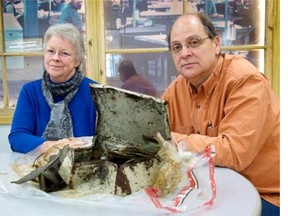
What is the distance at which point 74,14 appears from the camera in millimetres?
2736

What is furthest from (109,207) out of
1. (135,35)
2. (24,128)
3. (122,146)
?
(135,35)

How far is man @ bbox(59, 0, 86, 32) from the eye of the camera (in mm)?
2723

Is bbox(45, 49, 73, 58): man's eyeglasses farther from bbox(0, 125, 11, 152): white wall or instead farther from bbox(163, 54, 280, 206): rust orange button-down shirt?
bbox(0, 125, 11, 152): white wall

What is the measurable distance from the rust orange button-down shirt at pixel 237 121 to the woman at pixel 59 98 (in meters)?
0.47

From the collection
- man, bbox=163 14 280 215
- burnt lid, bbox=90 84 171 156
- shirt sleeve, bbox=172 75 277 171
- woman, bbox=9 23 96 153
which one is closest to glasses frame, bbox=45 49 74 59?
woman, bbox=9 23 96 153

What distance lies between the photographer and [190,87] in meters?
1.66

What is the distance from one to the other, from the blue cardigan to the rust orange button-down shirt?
44 centimetres

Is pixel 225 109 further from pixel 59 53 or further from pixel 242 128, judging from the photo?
pixel 59 53

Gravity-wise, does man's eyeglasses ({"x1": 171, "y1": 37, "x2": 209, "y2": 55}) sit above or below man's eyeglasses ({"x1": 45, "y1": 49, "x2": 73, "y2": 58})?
above

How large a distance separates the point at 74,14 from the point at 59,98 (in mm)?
1024

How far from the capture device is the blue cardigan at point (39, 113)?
1788mm

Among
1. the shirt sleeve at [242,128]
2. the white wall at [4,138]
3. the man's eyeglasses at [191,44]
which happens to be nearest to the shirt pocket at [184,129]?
the shirt sleeve at [242,128]

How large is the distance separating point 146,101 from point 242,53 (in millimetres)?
1884

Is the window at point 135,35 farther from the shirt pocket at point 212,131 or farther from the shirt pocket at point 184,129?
the shirt pocket at point 212,131
